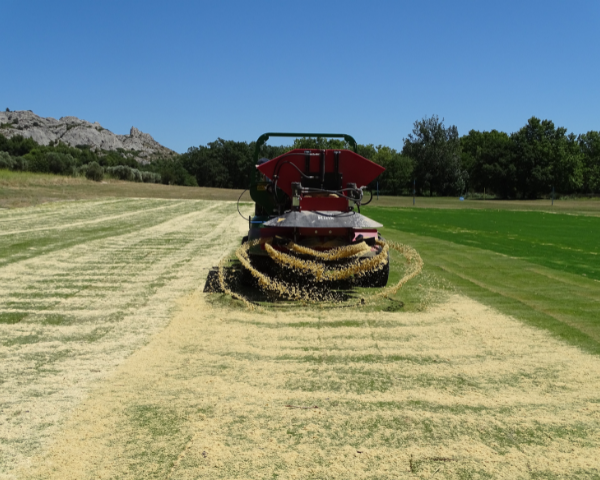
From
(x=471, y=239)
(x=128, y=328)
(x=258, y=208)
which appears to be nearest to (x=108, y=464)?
(x=128, y=328)

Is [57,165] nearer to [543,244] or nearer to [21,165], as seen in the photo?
[21,165]

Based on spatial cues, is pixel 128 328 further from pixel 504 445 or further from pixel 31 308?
pixel 504 445

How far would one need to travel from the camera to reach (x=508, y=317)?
7031 millimetres

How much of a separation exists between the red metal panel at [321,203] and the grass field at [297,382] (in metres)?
1.44

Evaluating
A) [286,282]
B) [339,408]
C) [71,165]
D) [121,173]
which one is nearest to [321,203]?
[286,282]

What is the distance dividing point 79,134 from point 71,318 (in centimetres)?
16812

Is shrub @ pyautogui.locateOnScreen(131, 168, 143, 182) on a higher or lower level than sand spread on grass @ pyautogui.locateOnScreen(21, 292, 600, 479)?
higher

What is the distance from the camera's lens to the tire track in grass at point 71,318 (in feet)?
13.5

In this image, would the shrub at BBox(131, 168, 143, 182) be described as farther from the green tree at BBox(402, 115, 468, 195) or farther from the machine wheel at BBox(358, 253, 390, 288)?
the machine wheel at BBox(358, 253, 390, 288)

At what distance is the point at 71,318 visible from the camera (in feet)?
22.4

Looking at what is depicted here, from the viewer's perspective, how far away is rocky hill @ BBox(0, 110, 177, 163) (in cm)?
14875

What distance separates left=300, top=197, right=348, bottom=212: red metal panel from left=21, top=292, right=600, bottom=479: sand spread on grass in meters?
2.09

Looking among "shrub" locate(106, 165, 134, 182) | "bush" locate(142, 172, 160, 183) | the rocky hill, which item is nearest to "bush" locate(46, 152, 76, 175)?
"shrub" locate(106, 165, 134, 182)

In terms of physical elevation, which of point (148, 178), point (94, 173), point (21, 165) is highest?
point (21, 165)
